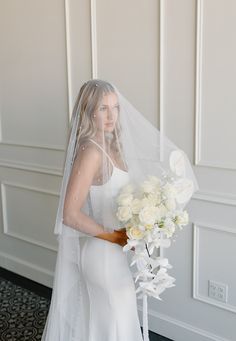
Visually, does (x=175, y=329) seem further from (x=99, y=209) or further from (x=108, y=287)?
(x=99, y=209)

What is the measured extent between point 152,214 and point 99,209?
311mm

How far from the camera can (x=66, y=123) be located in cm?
323

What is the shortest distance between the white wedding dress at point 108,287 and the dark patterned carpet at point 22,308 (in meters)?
0.88

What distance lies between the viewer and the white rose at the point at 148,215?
1795 millimetres

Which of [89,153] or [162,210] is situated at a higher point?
[89,153]

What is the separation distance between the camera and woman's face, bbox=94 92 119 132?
6.47 feet

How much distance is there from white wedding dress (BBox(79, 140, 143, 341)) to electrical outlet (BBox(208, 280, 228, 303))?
0.65 metres

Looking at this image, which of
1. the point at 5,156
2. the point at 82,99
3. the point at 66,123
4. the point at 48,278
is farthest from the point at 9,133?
the point at 82,99

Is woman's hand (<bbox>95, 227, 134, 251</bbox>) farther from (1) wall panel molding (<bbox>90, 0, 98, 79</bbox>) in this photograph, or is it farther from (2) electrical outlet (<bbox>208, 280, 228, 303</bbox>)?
(1) wall panel molding (<bbox>90, 0, 98, 79</bbox>)

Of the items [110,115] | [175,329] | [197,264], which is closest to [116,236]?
[110,115]

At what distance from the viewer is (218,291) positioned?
8.43 feet

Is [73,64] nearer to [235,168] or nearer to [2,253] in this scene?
[235,168]

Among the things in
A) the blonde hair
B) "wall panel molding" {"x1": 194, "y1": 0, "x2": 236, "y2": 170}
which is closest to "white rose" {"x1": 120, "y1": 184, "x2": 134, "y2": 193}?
the blonde hair

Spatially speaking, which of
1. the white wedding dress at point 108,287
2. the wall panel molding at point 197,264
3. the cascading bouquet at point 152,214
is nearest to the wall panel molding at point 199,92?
the wall panel molding at point 197,264
